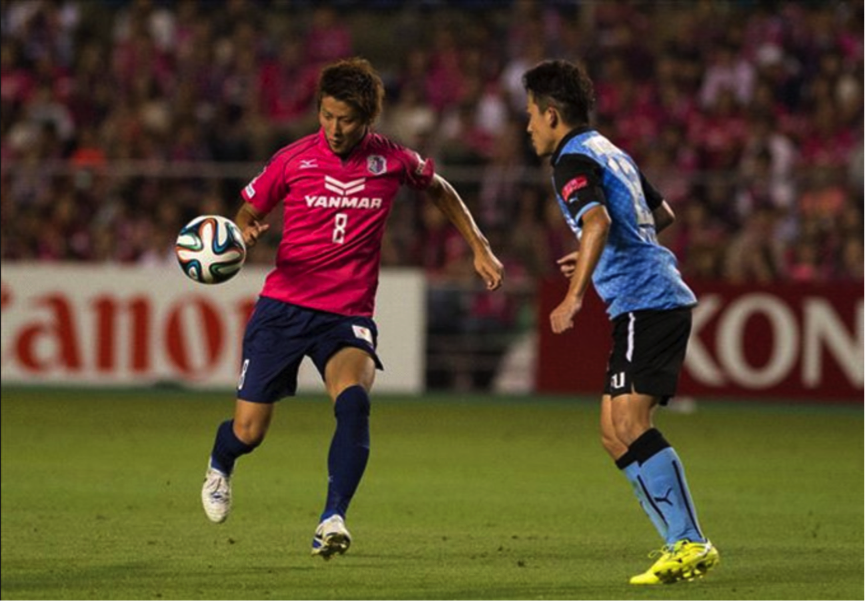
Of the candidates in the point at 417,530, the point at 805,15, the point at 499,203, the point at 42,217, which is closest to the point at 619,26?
the point at 805,15

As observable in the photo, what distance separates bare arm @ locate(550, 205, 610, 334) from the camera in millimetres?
7039

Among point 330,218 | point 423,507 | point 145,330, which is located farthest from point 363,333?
point 145,330

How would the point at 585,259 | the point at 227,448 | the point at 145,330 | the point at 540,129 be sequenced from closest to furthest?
1. the point at 585,259
2. the point at 540,129
3. the point at 227,448
4. the point at 145,330

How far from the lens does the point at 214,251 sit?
854 cm

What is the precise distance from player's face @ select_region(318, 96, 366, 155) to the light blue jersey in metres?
1.03

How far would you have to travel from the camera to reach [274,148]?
21.0m

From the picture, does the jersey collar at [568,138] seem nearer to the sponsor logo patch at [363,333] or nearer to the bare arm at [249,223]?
the sponsor logo patch at [363,333]

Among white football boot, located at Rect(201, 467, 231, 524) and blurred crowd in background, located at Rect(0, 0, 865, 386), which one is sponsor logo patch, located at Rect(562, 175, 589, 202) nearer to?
white football boot, located at Rect(201, 467, 231, 524)

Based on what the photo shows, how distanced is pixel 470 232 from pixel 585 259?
1.46 m

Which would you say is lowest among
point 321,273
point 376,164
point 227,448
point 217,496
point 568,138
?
point 217,496

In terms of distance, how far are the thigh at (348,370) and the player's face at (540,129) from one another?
1.32 metres

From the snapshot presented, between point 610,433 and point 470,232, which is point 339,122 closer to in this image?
point 470,232

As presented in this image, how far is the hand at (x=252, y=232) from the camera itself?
8505 mm

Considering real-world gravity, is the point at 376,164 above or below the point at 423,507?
above
